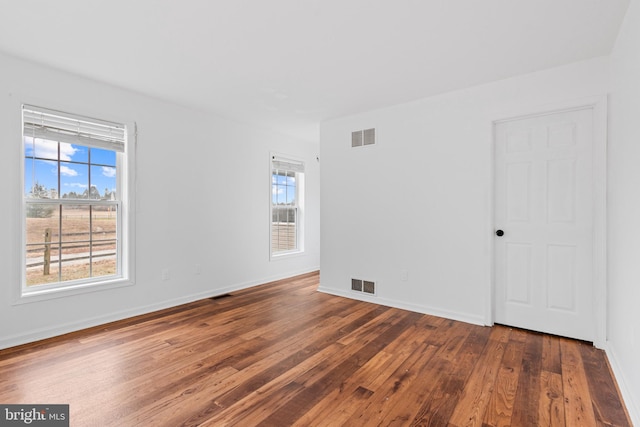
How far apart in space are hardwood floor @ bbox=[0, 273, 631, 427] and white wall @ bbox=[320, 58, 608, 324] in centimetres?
53

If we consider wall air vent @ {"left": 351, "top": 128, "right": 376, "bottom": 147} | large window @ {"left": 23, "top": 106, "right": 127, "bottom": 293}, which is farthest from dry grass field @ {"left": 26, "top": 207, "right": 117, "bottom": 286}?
wall air vent @ {"left": 351, "top": 128, "right": 376, "bottom": 147}

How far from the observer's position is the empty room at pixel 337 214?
2062mm

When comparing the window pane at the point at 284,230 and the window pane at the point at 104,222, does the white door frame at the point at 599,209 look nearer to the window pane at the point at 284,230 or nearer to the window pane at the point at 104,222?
the window pane at the point at 284,230

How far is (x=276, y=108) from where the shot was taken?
4.14 meters

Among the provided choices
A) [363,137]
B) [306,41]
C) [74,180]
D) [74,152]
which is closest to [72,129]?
[74,152]

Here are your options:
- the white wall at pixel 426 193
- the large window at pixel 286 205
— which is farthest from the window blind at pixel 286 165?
the white wall at pixel 426 193

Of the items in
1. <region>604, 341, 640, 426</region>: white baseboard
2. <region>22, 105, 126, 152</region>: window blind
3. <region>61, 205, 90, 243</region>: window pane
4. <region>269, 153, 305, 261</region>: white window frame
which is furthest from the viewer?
<region>269, 153, 305, 261</region>: white window frame

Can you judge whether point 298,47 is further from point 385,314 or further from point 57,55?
point 385,314

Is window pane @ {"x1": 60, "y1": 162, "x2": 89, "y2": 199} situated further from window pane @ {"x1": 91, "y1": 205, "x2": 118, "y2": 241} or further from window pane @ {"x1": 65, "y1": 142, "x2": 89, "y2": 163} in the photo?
window pane @ {"x1": 91, "y1": 205, "x2": 118, "y2": 241}

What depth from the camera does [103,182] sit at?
137 inches

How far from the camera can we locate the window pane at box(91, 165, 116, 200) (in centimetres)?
341

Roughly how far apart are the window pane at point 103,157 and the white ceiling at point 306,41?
737 millimetres

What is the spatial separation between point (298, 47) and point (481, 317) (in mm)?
3112

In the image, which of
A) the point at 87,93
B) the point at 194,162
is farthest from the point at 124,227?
the point at 87,93
